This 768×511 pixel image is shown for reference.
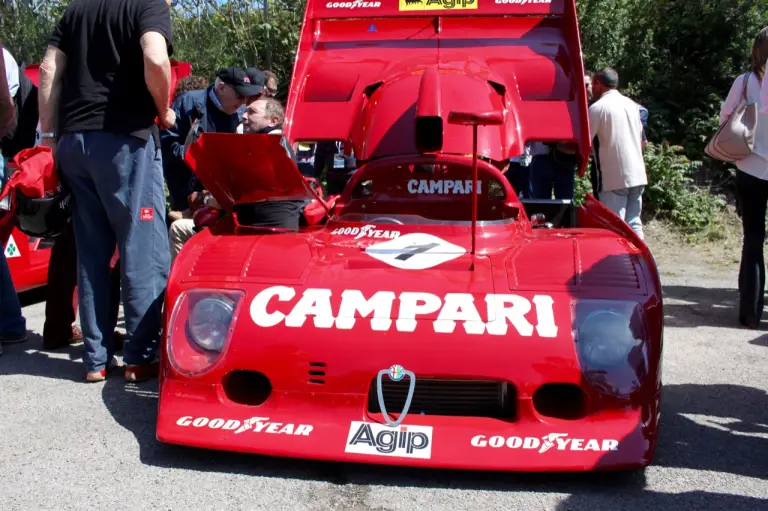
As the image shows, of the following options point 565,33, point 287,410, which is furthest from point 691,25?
point 287,410

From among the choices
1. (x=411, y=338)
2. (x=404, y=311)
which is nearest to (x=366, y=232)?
(x=404, y=311)

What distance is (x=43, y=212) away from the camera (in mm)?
4824

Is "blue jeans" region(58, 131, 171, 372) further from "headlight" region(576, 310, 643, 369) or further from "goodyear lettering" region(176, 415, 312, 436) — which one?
"headlight" region(576, 310, 643, 369)

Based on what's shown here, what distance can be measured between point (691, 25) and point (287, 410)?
10770mm

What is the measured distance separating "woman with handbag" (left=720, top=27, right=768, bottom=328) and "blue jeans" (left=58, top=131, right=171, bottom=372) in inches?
144

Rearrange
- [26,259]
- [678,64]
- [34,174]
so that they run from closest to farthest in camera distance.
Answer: [34,174]
[26,259]
[678,64]

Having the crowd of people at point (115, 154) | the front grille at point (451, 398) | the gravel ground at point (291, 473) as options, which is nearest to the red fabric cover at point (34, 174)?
the crowd of people at point (115, 154)

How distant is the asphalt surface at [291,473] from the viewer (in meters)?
2.95

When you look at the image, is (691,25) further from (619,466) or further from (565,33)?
(619,466)

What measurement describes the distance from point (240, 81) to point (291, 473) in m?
2.96

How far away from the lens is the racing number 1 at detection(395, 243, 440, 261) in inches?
146

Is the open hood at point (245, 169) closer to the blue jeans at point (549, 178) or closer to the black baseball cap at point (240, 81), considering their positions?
the black baseball cap at point (240, 81)

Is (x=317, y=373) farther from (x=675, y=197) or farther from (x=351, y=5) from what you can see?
(x=675, y=197)

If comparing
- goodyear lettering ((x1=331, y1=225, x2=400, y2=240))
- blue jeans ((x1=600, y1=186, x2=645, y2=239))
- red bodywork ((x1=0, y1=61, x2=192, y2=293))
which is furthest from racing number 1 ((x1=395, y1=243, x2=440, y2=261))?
red bodywork ((x1=0, y1=61, x2=192, y2=293))
